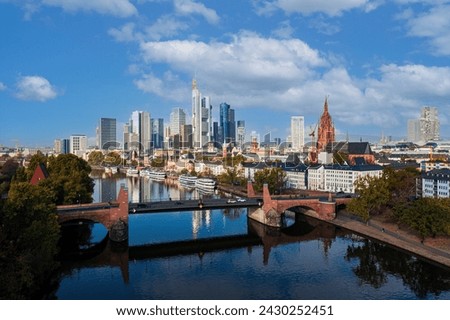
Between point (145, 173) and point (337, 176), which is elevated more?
point (337, 176)

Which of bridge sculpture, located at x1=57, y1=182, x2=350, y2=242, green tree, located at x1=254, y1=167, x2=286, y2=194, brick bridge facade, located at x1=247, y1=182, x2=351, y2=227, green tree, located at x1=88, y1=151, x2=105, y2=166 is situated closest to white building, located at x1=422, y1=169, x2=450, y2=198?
bridge sculpture, located at x1=57, y1=182, x2=350, y2=242

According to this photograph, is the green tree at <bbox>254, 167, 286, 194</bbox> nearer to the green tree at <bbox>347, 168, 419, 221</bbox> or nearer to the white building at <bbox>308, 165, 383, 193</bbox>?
the white building at <bbox>308, 165, 383, 193</bbox>

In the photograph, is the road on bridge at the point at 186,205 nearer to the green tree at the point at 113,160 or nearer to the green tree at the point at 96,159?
the green tree at the point at 113,160

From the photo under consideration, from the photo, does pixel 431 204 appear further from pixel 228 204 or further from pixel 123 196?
pixel 123 196

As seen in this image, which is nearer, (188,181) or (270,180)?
(270,180)

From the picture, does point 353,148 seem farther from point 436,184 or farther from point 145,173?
point 145,173

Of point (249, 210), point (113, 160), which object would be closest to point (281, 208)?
point (249, 210)
